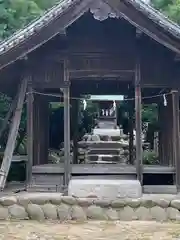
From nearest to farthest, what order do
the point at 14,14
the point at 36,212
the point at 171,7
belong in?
the point at 36,212
the point at 14,14
the point at 171,7

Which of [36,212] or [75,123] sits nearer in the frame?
[36,212]

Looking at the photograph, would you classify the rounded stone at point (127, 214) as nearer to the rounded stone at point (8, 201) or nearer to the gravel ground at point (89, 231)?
the gravel ground at point (89, 231)

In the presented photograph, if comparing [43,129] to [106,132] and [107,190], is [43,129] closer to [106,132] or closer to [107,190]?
[107,190]

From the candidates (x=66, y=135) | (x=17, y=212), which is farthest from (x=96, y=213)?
(x=66, y=135)

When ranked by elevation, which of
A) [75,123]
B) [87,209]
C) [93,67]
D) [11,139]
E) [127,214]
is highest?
[93,67]

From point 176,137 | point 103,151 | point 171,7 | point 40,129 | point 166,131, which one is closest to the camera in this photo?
point 176,137

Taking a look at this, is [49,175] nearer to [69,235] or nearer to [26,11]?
[69,235]

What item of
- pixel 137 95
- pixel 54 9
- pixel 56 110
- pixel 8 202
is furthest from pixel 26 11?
pixel 8 202

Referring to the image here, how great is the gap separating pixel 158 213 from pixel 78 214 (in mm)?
1569

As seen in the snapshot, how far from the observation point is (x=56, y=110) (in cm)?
1711

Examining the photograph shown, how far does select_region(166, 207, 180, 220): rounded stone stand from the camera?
27.8 feet

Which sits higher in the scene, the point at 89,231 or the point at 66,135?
the point at 66,135

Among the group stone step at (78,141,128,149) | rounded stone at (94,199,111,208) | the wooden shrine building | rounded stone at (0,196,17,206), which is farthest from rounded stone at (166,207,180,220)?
stone step at (78,141,128,149)

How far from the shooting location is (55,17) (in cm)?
998
